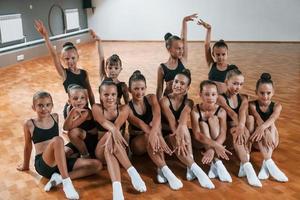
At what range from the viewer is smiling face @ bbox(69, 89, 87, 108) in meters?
2.82

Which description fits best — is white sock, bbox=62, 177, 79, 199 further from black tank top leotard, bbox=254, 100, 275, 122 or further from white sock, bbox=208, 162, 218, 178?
black tank top leotard, bbox=254, 100, 275, 122

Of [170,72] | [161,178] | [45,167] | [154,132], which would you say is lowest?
[161,178]

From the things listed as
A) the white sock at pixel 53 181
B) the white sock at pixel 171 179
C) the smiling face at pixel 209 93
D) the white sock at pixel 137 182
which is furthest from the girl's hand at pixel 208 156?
the white sock at pixel 53 181

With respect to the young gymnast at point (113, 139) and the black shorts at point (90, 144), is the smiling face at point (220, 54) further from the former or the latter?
the black shorts at point (90, 144)

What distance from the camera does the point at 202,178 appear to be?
2.65 metres

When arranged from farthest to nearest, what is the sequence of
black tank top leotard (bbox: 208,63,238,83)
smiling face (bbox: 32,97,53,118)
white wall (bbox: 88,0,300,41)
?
white wall (bbox: 88,0,300,41)
black tank top leotard (bbox: 208,63,238,83)
smiling face (bbox: 32,97,53,118)

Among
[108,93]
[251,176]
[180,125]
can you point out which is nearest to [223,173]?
[251,176]

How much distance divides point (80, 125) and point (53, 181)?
0.47 metres

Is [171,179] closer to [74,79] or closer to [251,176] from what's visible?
[251,176]

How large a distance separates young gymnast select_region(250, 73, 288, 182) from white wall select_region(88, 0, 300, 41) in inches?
298

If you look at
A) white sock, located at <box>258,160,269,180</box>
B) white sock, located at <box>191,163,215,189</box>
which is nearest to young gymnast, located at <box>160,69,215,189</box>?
white sock, located at <box>191,163,215,189</box>

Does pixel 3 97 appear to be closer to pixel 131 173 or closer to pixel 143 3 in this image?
pixel 131 173

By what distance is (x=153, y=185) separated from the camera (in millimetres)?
2689

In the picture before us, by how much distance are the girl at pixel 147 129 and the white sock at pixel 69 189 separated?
60 centimetres
